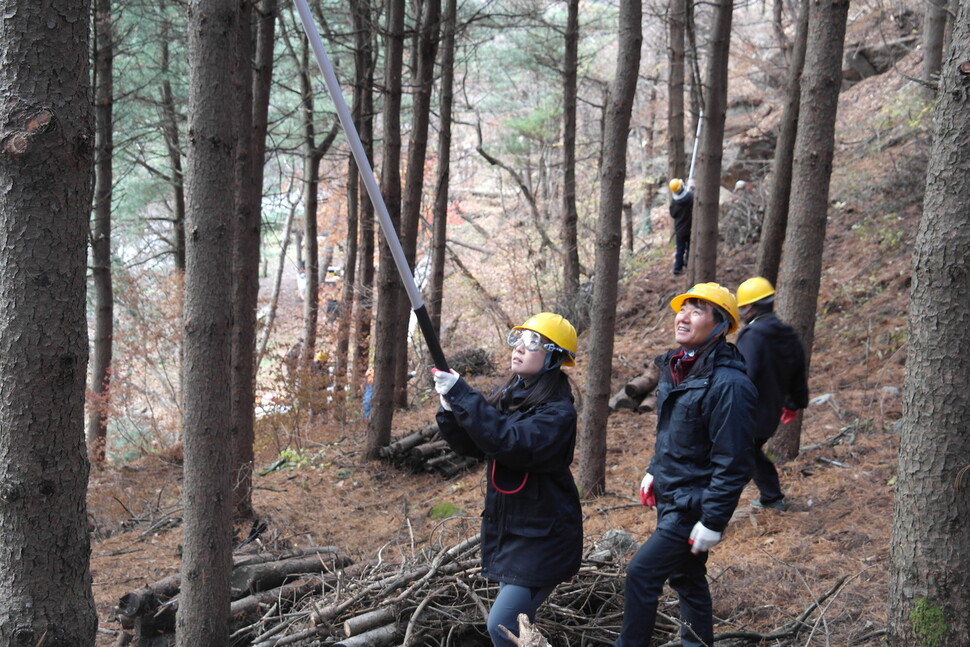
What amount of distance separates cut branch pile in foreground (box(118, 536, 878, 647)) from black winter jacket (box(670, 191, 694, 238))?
391 inches

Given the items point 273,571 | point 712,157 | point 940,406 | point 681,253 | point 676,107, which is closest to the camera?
point 940,406

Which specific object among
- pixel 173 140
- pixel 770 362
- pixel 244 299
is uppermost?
pixel 173 140

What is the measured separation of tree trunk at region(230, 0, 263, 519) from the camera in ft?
24.3

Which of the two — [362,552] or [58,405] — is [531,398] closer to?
[58,405]

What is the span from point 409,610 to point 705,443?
200cm

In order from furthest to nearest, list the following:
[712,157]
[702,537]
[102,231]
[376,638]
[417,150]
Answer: [102,231]
[417,150]
[712,157]
[376,638]
[702,537]

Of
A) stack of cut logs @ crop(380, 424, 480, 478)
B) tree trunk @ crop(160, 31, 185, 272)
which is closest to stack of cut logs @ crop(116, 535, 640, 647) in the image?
stack of cut logs @ crop(380, 424, 480, 478)

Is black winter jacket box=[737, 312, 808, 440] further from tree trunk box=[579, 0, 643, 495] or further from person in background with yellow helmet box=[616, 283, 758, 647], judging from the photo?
person in background with yellow helmet box=[616, 283, 758, 647]

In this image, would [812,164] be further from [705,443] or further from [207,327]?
[207,327]

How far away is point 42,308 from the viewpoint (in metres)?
2.78

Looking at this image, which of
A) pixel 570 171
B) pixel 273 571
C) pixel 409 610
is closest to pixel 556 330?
pixel 409 610

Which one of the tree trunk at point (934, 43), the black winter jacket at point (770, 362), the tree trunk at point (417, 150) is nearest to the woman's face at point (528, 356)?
the black winter jacket at point (770, 362)

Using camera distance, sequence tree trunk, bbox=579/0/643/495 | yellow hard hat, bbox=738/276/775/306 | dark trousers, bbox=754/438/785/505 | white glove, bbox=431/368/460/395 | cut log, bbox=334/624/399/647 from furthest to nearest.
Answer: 1. tree trunk, bbox=579/0/643/495
2. dark trousers, bbox=754/438/785/505
3. yellow hard hat, bbox=738/276/775/306
4. cut log, bbox=334/624/399/647
5. white glove, bbox=431/368/460/395

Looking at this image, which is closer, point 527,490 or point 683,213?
point 527,490
